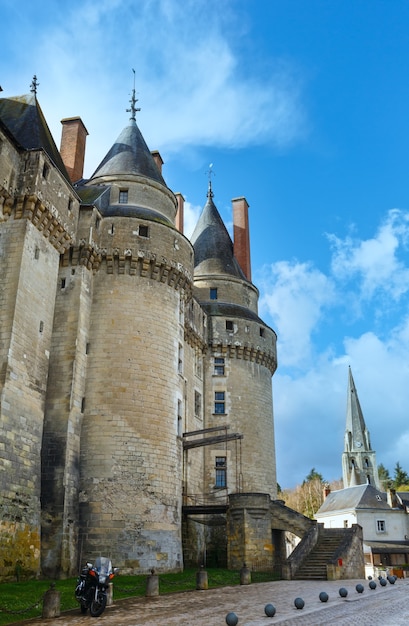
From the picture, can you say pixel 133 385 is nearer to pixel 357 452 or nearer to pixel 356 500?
pixel 356 500

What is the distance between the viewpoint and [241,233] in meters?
38.3

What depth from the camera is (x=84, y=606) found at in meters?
11.8

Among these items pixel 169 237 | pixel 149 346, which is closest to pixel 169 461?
pixel 149 346

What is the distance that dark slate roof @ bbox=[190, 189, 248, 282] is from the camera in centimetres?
3547

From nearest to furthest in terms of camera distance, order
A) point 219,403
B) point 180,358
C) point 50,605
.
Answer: point 50,605 < point 180,358 < point 219,403

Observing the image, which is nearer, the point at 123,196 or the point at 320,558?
the point at 320,558

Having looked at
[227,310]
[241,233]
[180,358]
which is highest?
[241,233]

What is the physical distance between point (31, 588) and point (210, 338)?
1903 cm

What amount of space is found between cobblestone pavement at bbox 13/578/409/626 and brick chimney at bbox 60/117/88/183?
1982 cm

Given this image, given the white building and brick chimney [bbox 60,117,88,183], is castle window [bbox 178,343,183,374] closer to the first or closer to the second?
brick chimney [bbox 60,117,88,183]

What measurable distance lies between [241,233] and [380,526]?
94.8 ft

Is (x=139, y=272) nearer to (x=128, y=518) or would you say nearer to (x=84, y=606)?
(x=128, y=518)

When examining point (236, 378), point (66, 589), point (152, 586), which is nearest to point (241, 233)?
point (236, 378)

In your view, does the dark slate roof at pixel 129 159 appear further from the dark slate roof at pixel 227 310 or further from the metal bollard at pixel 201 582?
the metal bollard at pixel 201 582
